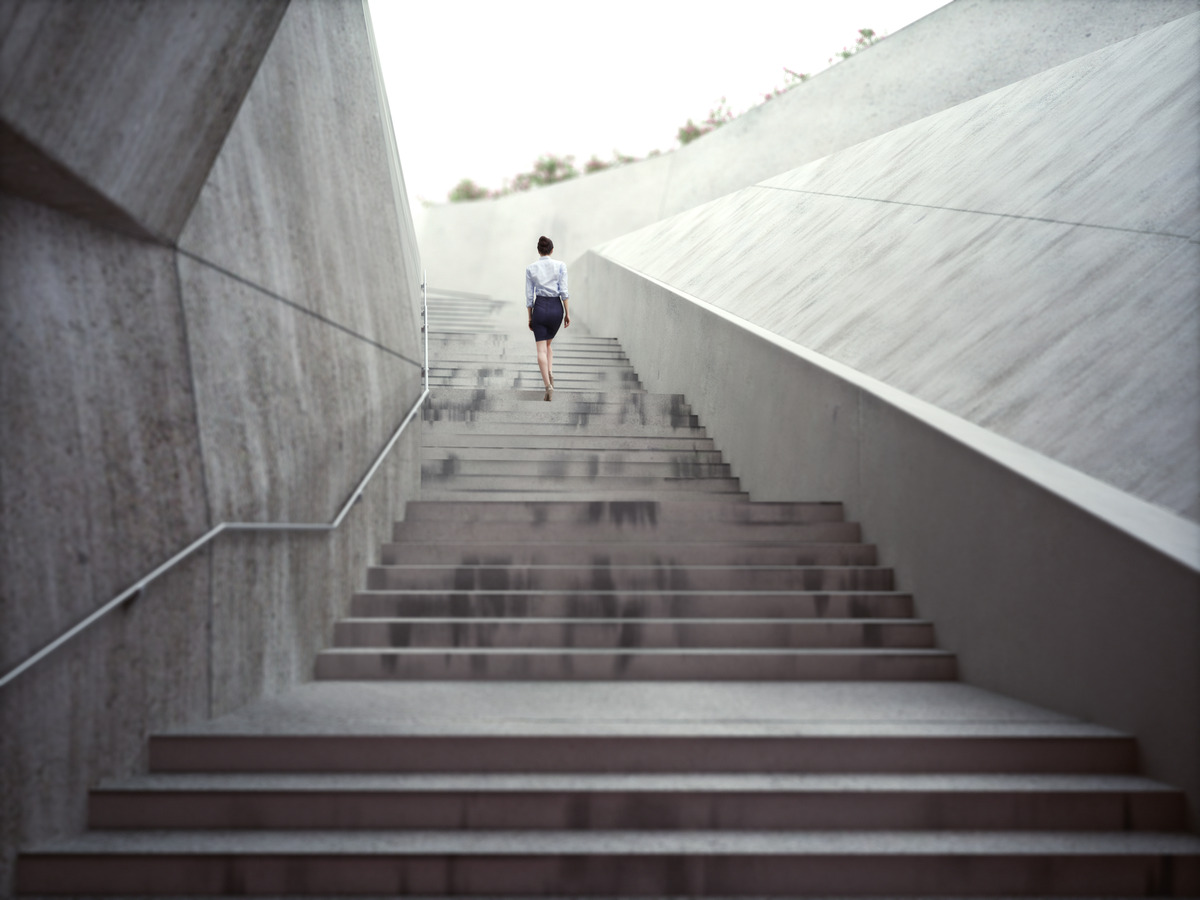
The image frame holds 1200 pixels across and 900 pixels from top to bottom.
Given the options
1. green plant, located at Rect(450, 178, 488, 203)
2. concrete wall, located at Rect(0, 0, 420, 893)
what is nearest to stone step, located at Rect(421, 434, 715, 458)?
concrete wall, located at Rect(0, 0, 420, 893)

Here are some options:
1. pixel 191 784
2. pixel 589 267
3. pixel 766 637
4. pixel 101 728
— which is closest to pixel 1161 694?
pixel 766 637

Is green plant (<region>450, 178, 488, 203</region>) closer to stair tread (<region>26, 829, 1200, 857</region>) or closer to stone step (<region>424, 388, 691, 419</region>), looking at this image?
stone step (<region>424, 388, 691, 419</region>)

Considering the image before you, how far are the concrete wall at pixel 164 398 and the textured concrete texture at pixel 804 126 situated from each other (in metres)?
5.75

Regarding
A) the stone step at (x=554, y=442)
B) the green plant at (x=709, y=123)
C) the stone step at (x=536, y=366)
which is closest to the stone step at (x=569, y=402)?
the stone step at (x=554, y=442)

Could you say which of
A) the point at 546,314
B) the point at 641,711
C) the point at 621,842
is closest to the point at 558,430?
the point at 546,314

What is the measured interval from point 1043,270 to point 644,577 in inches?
115

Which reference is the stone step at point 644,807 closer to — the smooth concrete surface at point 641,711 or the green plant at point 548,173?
the smooth concrete surface at point 641,711

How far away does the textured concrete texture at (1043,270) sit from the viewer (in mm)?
4766

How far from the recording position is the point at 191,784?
12.7 feet

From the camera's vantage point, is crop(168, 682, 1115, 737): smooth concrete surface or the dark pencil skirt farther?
the dark pencil skirt

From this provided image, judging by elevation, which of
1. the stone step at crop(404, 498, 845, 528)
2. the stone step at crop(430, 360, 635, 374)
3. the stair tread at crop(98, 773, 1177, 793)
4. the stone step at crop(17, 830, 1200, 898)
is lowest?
the stone step at crop(17, 830, 1200, 898)

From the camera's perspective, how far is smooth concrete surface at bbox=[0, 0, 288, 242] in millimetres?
2992

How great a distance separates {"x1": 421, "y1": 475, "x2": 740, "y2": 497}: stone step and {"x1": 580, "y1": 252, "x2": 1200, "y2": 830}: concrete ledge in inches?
31.3

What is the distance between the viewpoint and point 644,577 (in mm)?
5793
